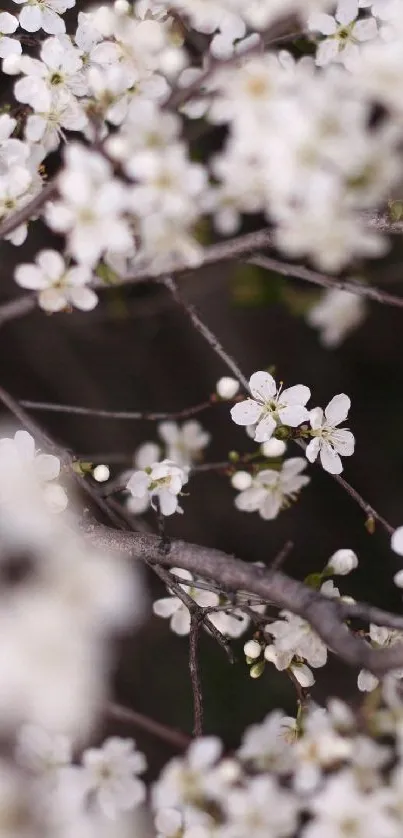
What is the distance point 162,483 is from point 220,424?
1167 millimetres

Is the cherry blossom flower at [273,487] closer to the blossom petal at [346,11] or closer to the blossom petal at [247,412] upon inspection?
the blossom petal at [247,412]

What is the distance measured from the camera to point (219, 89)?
81cm

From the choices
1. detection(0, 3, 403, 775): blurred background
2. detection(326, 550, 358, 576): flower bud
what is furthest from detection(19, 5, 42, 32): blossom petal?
detection(0, 3, 403, 775): blurred background

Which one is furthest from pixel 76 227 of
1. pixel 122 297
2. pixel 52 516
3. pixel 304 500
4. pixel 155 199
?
pixel 304 500

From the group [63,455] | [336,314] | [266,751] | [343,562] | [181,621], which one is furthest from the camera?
[336,314]

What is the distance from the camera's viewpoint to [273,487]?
3.66 ft

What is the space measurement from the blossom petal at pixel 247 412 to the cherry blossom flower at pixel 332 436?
76 mm

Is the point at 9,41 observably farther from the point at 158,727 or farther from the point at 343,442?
the point at 158,727

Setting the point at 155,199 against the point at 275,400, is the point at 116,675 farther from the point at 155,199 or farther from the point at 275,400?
the point at 155,199

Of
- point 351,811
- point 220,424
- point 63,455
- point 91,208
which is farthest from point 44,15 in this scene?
point 220,424

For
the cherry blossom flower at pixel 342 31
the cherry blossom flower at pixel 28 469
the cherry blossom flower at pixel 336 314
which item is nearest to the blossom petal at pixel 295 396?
the cherry blossom flower at pixel 28 469

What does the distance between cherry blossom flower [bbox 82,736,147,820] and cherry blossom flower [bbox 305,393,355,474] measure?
45cm

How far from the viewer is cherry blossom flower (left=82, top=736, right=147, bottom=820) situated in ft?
2.92

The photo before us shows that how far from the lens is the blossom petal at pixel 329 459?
3.51 feet
